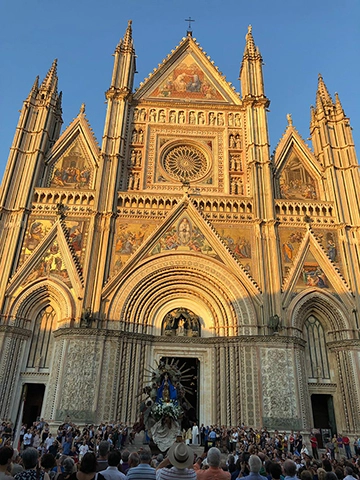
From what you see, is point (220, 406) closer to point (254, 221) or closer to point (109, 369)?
point (109, 369)

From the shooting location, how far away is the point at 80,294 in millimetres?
17219

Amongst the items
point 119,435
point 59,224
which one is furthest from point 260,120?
point 119,435

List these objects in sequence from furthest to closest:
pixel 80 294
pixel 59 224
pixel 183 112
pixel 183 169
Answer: pixel 183 112 < pixel 183 169 < pixel 59 224 < pixel 80 294

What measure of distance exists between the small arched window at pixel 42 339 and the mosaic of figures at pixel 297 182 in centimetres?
1307

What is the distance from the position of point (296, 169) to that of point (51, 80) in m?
15.3

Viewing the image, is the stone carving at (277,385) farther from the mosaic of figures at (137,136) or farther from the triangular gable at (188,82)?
the triangular gable at (188,82)

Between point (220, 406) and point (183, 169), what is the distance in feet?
40.6

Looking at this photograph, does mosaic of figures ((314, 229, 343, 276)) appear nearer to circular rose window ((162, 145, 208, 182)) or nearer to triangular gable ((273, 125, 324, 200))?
triangular gable ((273, 125, 324, 200))

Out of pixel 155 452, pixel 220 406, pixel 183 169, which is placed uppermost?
pixel 183 169

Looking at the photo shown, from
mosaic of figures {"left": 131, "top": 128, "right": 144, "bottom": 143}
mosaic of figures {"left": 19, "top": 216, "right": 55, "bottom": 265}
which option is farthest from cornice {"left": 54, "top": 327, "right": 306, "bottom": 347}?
mosaic of figures {"left": 131, "top": 128, "right": 144, "bottom": 143}

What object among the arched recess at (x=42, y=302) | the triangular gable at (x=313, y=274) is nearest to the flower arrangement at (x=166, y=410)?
the arched recess at (x=42, y=302)

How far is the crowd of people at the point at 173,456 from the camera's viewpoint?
3484mm

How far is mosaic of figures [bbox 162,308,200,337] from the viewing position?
59.1ft

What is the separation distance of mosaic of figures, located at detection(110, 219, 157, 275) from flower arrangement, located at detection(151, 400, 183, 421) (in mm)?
6638
